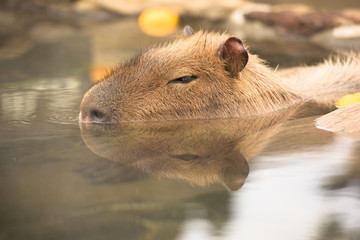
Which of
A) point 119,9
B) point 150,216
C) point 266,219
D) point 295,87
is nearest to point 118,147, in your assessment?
point 150,216

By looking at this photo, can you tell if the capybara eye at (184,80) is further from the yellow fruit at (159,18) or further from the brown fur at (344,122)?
the yellow fruit at (159,18)

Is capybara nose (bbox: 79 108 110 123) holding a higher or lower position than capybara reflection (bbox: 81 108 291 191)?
lower

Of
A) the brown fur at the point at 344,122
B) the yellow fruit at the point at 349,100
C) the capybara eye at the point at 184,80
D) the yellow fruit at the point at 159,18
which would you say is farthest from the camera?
the yellow fruit at the point at 159,18

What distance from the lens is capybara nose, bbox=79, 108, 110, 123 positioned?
10.9 feet

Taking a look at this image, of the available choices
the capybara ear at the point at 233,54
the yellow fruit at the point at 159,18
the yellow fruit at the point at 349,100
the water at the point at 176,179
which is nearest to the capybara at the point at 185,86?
the capybara ear at the point at 233,54

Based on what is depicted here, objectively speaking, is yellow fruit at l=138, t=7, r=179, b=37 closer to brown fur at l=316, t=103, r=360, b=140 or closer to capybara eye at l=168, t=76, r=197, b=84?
capybara eye at l=168, t=76, r=197, b=84

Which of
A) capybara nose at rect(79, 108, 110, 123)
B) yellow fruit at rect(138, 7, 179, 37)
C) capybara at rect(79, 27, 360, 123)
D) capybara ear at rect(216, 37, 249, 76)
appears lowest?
yellow fruit at rect(138, 7, 179, 37)

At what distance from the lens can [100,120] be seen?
3.33 m

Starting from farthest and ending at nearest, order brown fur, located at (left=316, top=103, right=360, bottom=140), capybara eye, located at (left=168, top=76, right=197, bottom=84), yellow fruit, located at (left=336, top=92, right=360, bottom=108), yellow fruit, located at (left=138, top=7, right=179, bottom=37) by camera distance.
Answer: yellow fruit, located at (left=138, top=7, right=179, bottom=37) → yellow fruit, located at (left=336, top=92, right=360, bottom=108) → capybara eye, located at (left=168, top=76, right=197, bottom=84) → brown fur, located at (left=316, top=103, right=360, bottom=140)

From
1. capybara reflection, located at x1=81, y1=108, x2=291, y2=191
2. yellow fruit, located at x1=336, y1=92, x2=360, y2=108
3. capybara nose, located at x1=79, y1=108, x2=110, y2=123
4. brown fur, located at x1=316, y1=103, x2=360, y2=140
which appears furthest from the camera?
yellow fruit, located at x1=336, y1=92, x2=360, y2=108

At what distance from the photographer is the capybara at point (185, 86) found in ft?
10.9

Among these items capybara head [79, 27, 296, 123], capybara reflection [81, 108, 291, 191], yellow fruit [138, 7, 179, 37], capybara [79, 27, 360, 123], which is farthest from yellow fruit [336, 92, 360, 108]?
yellow fruit [138, 7, 179, 37]

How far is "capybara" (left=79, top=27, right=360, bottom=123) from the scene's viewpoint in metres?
3.34

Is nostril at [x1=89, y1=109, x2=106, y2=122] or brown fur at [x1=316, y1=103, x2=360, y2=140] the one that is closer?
brown fur at [x1=316, y1=103, x2=360, y2=140]
